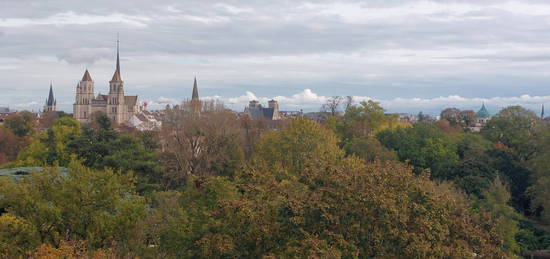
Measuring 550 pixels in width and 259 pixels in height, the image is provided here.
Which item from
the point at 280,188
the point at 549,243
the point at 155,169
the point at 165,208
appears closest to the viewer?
the point at 280,188

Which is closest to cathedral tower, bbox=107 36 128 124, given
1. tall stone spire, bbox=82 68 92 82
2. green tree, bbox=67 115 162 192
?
tall stone spire, bbox=82 68 92 82

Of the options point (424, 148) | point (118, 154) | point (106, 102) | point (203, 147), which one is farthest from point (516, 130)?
point (106, 102)

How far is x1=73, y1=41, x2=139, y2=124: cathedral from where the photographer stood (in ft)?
436

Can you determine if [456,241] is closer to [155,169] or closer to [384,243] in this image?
[384,243]

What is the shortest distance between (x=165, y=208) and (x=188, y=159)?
65.0 ft

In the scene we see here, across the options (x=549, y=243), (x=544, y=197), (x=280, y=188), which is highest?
(x=280, y=188)

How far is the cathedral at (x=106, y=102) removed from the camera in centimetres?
13288

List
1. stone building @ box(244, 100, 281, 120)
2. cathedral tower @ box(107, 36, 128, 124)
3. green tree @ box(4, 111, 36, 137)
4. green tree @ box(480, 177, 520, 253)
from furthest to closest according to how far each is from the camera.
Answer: cathedral tower @ box(107, 36, 128, 124) → stone building @ box(244, 100, 281, 120) → green tree @ box(4, 111, 36, 137) → green tree @ box(480, 177, 520, 253)

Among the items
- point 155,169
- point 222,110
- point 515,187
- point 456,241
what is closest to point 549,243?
point 515,187

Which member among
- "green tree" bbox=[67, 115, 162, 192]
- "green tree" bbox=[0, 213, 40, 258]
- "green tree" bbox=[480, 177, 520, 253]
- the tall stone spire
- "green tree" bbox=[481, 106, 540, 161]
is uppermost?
the tall stone spire

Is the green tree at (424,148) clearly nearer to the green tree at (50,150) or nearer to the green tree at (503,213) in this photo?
the green tree at (503,213)

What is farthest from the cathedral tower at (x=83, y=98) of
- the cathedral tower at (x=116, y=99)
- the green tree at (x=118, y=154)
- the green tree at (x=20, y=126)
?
the green tree at (x=118, y=154)

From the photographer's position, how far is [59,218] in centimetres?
2108

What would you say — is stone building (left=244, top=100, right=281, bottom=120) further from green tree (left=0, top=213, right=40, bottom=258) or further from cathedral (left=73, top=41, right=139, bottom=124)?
green tree (left=0, top=213, right=40, bottom=258)
